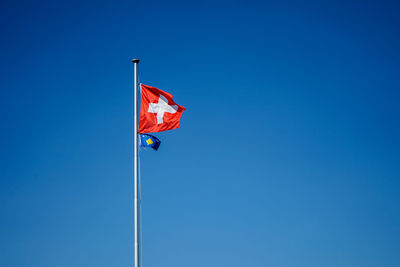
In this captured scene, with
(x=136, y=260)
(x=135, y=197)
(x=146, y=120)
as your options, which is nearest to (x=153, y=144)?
(x=146, y=120)

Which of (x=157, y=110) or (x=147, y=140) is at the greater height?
(x=157, y=110)

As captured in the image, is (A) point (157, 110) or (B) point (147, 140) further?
(A) point (157, 110)

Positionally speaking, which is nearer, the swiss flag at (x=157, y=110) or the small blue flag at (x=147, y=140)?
the small blue flag at (x=147, y=140)

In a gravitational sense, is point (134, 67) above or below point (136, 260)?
above

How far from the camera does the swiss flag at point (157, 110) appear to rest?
26.8 meters

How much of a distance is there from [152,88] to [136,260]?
958cm

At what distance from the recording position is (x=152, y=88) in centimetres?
2705

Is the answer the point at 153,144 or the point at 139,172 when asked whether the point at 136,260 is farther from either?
the point at 153,144

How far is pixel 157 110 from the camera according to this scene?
26969mm

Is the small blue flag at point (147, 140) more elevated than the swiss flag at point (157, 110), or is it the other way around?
the swiss flag at point (157, 110)

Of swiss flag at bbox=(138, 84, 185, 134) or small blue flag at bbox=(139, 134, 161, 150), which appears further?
swiss flag at bbox=(138, 84, 185, 134)

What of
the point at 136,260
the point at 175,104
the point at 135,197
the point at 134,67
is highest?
the point at 134,67

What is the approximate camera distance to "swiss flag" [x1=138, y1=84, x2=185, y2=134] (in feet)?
87.8

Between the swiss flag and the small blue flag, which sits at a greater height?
the swiss flag
